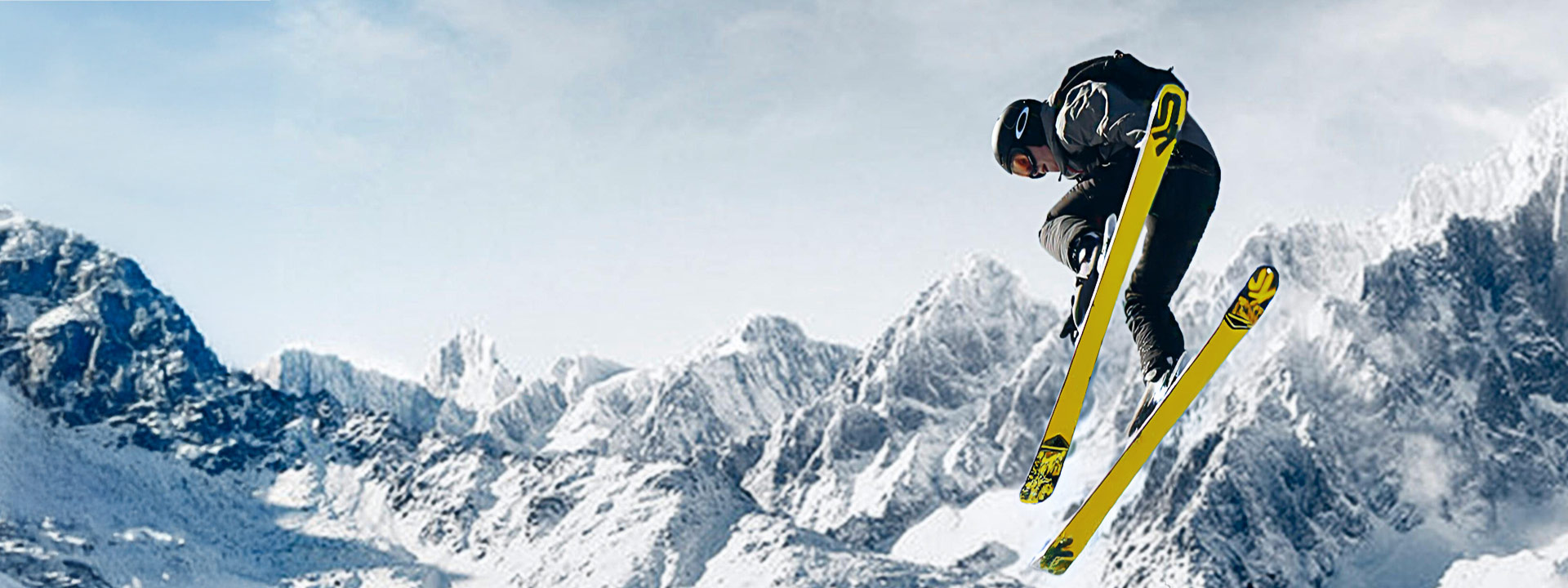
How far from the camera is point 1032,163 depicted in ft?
58.5

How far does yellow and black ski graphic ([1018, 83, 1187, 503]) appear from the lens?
16.4m

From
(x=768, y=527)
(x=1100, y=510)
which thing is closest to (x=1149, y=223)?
(x=1100, y=510)

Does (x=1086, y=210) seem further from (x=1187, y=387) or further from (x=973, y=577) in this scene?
(x=973, y=577)

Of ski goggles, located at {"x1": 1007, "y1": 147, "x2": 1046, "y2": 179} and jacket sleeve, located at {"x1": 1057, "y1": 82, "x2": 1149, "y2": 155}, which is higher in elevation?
jacket sleeve, located at {"x1": 1057, "y1": 82, "x2": 1149, "y2": 155}

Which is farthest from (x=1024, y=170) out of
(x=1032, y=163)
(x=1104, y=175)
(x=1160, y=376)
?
(x=1160, y=376)

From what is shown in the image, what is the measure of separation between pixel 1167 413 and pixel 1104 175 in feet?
11.4

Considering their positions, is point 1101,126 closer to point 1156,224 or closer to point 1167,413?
point 1156,224

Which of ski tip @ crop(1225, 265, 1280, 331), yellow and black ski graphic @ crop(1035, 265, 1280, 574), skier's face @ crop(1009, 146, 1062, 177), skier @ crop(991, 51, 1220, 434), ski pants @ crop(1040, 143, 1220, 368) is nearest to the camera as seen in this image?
skier @ crop(991, 51, 1220, 434)

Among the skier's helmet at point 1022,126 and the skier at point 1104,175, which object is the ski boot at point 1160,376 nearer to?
the skier at point 1104,175

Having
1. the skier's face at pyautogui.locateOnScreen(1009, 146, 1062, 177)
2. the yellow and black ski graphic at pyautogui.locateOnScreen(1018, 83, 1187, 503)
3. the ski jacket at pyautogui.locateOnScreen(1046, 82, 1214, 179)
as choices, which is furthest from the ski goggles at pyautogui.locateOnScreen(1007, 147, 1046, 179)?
the yellow and black ski graphic at pyautogui.locateOnScreen(1018, 83, 1187, 503)

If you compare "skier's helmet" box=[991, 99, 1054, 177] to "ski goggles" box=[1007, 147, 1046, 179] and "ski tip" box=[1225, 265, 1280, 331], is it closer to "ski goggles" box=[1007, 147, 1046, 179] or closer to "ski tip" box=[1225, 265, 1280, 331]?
"ski goggles" box=[1007, 147, 1046, 179]

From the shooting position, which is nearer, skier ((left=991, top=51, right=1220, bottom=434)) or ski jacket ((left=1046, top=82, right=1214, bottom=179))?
ski jacket ((left=1046, top=82, right=1214, bottom=179))

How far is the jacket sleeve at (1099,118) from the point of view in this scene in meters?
16.9

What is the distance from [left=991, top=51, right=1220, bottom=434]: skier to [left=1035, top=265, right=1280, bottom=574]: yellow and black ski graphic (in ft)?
2.33
